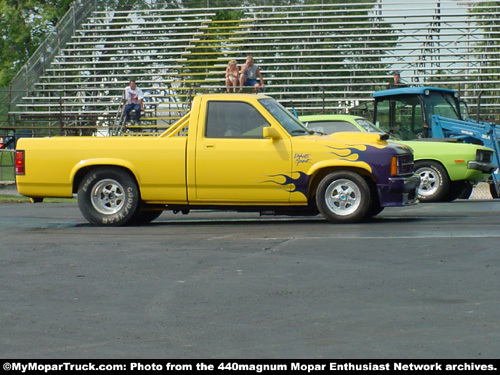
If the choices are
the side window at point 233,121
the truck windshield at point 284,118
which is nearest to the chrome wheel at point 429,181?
the truck windshield at point 284,118

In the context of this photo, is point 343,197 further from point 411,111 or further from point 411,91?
point 411,91

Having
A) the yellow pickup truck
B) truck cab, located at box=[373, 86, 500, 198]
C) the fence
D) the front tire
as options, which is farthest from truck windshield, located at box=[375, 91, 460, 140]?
the fence

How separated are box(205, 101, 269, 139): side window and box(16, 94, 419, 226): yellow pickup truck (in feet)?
0.04

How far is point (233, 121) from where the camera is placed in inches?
529

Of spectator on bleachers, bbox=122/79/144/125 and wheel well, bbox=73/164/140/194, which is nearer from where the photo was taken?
wheel well, bbox=73/164/140/194

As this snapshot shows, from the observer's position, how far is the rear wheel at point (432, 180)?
18.1 m

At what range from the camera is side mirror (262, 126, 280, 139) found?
1294 centimetres

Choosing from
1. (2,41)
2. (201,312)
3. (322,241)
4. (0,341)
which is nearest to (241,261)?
(322,241)

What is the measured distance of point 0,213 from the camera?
54.3 feet

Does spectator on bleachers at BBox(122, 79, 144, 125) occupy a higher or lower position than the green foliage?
lower

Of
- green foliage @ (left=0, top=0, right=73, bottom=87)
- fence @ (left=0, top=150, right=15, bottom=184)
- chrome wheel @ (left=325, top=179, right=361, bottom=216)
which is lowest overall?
fence @ (left=0, top=150, right=15, bottom=184)

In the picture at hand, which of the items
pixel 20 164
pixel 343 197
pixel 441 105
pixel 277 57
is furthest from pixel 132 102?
pixel 343 197

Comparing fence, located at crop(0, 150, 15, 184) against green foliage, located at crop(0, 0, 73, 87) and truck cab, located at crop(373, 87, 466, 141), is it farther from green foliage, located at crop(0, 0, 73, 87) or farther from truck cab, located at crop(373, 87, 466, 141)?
green foliage, located at crop(0, 0, 73, 87)

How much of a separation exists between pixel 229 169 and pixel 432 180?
6178 millimetres
